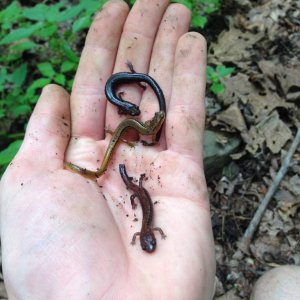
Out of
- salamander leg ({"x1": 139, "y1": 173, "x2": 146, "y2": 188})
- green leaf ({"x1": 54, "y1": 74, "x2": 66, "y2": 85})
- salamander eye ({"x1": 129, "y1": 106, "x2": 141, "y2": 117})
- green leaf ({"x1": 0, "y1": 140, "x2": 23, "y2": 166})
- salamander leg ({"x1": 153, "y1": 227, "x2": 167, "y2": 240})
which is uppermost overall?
green leaf ({"x1": 54, "y1": 74, "x2": 66, "y2": 85})

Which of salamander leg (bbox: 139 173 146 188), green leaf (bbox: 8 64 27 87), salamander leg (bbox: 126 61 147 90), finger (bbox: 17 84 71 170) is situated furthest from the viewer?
green leaf (bbox: 8 64 27 87)

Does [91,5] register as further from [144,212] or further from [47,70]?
[144,212]

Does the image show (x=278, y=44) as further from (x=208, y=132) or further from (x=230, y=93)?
(x=208, y=132)

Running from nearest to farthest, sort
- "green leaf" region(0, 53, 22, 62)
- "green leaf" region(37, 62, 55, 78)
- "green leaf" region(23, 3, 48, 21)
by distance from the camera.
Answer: "green leaf" region(23, 3, 48, 21) < "green leaf" region(37, 62, 55, 78) < "green leaf" region(0, 53, 22, 62)

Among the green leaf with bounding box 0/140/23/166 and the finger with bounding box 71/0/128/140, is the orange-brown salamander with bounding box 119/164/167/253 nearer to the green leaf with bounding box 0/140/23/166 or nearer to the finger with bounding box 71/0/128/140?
the finger with bounding box 71/0/128/140

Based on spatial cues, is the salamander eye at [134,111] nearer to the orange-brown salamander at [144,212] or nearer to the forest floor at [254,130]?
the orange-brown salamander at [144,212]

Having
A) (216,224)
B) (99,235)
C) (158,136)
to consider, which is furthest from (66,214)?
(216,224)

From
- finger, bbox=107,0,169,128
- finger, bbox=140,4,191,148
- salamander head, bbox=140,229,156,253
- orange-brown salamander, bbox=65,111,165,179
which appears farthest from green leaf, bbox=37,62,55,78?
salamander head, bbox=140,229,156,253
